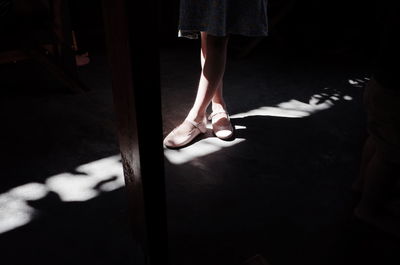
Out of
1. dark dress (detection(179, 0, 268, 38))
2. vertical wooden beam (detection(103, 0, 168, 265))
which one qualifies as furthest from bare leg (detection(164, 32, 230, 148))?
vertical wooden beam (detection(103, 0, 168, 265))

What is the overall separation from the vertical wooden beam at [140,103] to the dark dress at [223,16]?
98 cm

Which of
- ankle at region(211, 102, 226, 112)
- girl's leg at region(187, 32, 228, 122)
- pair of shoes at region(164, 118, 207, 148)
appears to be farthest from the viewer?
ankle at region(211, 102, 226, 112)

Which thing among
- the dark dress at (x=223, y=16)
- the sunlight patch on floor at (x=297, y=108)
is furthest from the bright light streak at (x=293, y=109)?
the dark dress at (x=223, y=16)

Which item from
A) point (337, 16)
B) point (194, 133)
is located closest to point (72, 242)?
point (194, 133)

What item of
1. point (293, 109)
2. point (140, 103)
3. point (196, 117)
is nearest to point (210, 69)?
point (196, 117)

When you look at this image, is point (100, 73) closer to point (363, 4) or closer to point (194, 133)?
point (194, 133)

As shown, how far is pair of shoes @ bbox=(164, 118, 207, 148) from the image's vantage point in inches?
74.2

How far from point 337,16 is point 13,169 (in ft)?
13.0

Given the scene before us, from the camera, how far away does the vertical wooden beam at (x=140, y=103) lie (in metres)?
0.61

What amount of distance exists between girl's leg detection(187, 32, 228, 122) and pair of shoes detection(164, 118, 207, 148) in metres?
0.04

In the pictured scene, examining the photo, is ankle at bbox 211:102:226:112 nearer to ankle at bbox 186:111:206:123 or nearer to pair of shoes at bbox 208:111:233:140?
pair of shoes at bbox 208:111:233:140

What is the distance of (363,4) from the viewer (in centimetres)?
397

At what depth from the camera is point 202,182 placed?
1608 mm

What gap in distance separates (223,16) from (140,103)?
1.08 m
